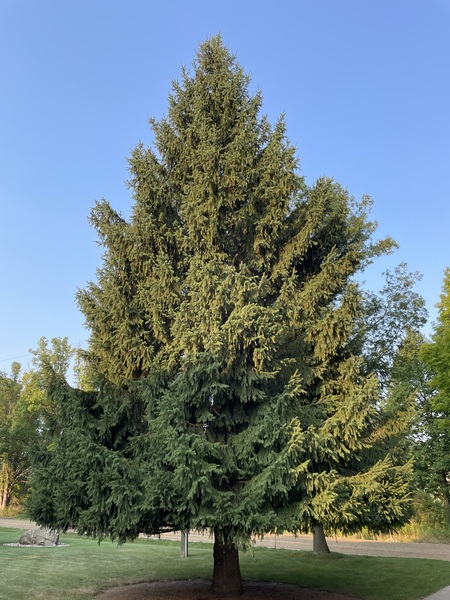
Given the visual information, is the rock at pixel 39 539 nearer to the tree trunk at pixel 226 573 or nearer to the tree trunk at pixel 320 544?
the tree trunk at pixel 320 544

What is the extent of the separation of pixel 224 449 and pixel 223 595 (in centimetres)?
298

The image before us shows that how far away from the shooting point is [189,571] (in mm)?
12438

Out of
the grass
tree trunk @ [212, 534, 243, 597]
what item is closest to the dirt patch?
tree trunk @ [212, 534, 243, 597]

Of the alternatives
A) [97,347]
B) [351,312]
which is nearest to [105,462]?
[97,347]

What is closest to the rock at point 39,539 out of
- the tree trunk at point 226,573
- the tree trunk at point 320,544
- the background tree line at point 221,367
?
the tree trunk at point 320,544

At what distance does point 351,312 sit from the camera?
28.3 ft

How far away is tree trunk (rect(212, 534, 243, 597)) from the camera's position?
8.87m

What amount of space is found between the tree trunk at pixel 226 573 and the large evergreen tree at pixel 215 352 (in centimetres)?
3

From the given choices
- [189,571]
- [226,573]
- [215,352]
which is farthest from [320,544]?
[215,352]

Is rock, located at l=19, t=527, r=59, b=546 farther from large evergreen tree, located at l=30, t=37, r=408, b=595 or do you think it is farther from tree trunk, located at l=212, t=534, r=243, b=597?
tree trunk, located at l=212, t=534, r=243, b=597

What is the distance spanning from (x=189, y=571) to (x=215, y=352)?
7600 millimetres

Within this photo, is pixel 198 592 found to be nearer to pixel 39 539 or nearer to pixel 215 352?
pixel 215 352

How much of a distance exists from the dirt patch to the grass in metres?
0.51

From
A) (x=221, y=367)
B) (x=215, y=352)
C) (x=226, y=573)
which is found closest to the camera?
(x=215, y=352)
